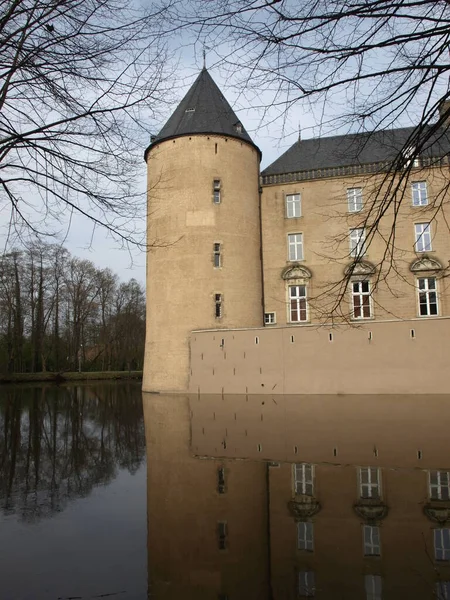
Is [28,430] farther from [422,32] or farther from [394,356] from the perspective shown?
[394,356]

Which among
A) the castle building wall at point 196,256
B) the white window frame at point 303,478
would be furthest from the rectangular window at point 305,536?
the castle building wall at point 196,256

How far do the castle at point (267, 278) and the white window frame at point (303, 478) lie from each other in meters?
13.8

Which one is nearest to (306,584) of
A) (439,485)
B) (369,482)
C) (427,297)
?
(369,482)

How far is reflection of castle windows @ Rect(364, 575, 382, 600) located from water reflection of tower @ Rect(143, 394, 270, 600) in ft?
2.18

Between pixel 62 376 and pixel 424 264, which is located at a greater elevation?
pixel 424 264

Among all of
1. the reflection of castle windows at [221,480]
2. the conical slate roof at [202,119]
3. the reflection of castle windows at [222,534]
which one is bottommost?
the reflection of castle windows at [222,534]

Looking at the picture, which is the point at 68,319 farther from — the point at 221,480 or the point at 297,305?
the point at 221,480

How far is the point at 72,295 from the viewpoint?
40.9 metres

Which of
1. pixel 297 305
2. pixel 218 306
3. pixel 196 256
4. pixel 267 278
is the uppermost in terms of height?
pixel 196 256

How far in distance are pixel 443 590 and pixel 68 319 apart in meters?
41.5

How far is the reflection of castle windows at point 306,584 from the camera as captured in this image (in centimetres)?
323

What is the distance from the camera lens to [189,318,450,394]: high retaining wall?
19453 mm

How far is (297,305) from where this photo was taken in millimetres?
24516

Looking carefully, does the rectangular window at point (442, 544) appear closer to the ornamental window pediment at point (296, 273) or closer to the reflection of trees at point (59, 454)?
the reflection of trees at point (59, 454)
